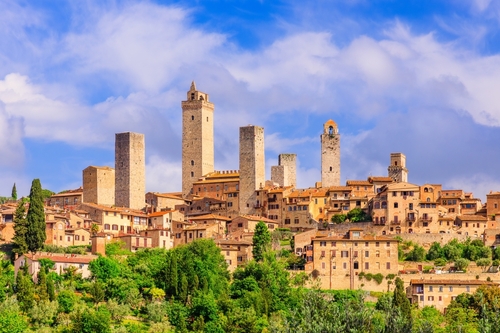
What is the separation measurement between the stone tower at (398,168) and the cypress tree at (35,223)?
31859 millimetres

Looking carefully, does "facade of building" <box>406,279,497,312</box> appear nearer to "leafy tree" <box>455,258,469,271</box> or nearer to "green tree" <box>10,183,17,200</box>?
"leafy tree" <box>455,258,469,271</box>

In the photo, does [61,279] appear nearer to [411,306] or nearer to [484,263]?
[411,306]

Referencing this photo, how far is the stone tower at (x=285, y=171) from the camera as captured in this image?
100 meters

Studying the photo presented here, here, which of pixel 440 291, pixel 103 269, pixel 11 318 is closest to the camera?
pixel 11 318

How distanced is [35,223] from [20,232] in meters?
1.06

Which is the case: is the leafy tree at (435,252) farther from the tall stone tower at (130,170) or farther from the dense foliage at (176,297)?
the tall stone tower at (130,170)

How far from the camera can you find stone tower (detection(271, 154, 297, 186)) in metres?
100

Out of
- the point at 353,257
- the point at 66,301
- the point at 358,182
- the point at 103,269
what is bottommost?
the point at 66,301

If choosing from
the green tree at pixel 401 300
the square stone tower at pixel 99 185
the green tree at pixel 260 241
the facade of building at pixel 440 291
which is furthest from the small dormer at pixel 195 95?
the green tree at pixel 401 300

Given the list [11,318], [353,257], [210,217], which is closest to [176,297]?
[11,318]

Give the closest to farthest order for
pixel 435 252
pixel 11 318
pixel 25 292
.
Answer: pixel 11 318, pixel 25 292, pixel 435 252

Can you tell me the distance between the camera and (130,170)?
9469cm

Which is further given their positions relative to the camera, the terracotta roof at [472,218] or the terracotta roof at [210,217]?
the terracotta roof at [210,217]

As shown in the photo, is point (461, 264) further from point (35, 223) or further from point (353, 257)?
point (35, 223)
